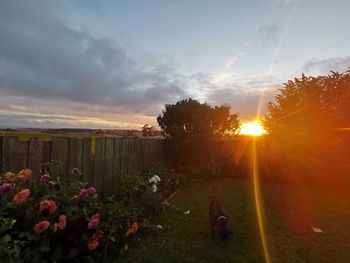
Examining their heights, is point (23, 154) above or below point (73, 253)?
above

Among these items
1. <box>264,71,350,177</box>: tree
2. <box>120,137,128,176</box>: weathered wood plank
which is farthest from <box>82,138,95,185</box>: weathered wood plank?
<box>264,71,350,177</box>: tree

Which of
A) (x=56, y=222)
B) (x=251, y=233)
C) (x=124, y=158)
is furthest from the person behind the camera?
(x=124, y=158)

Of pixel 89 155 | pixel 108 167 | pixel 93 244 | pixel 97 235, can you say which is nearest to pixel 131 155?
pixel 108 167

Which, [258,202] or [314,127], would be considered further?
[314,127]

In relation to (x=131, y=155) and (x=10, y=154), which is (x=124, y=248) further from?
(x=131, y=155)

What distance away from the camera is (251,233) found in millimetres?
6398

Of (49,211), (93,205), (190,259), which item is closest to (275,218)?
(190,259)

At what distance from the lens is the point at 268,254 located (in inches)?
211

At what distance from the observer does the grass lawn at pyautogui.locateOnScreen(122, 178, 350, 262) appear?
5.23 metres

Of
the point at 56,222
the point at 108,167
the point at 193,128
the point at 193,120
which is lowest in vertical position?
the point at 56,222

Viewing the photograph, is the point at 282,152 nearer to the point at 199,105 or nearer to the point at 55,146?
the point at 199,105

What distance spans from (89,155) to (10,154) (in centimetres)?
242

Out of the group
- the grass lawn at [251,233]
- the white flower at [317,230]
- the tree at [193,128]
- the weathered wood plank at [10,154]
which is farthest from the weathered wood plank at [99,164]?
the tree at [193,128]

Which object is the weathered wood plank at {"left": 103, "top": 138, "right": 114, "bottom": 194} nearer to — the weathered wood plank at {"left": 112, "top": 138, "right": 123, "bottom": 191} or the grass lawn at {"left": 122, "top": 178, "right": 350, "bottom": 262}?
the weathered wood plank at {"left": 112, "top": 138, "right": 123, "bottom": 191}
